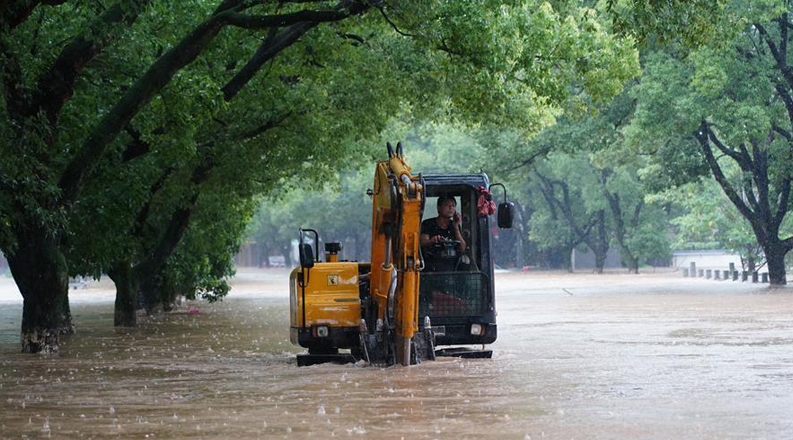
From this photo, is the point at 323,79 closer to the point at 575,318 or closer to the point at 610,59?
the point at 610,59

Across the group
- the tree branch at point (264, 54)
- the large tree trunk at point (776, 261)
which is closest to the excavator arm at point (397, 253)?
the tree branch at point (264, 54)

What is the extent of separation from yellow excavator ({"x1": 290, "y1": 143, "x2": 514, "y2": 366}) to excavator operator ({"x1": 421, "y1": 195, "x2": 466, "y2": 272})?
25 millimetres

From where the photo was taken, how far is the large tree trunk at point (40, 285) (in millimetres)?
23031

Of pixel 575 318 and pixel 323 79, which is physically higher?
pixel 323 79

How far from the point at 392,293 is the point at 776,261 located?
114 feet

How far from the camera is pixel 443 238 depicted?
1934 cm

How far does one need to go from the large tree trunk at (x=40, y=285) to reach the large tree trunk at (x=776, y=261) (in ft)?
107

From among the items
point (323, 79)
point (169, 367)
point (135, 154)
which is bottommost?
point (169, 367)

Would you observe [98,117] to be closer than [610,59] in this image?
Yes

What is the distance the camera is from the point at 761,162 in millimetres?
49031

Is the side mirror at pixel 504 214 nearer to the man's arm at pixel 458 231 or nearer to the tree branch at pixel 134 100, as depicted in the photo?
the man's arm at pixel 458 231

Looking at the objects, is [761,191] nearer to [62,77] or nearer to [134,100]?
[134,100]

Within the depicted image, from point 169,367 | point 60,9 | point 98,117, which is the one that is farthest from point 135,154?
point 169,367

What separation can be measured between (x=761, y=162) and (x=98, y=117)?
30.3 m
